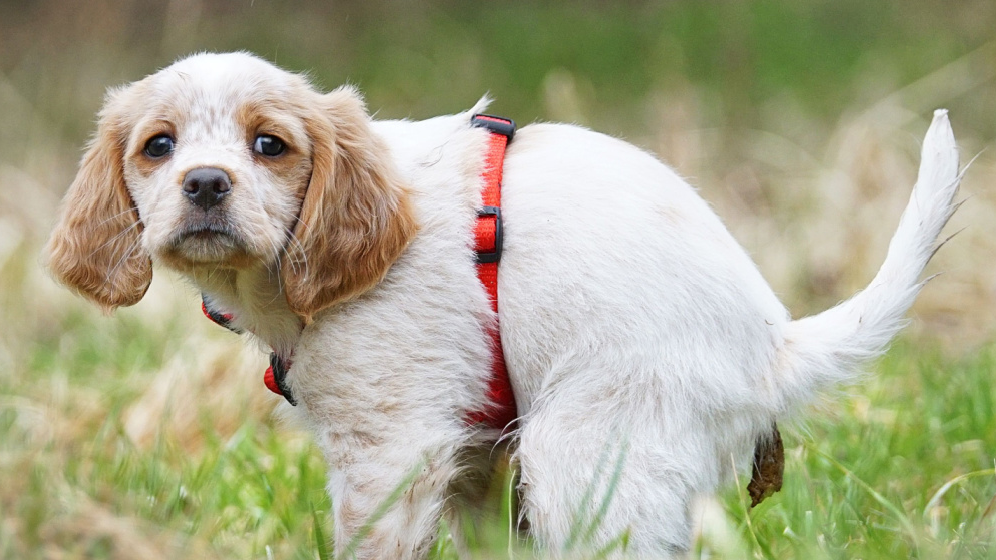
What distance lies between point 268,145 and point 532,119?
21.8 feet

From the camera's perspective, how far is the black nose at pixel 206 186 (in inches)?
110

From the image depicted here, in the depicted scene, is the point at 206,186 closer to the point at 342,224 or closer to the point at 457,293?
the point at 342,224

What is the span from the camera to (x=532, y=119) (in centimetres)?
949

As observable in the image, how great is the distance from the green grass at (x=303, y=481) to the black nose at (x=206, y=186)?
848mm

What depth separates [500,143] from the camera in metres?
3.25

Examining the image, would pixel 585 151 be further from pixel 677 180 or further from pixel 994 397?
pixel 994 397

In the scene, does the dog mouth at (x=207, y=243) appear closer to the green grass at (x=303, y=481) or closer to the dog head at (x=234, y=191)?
the dog head at (x=234, y=191)

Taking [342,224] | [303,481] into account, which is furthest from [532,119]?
[342,224]

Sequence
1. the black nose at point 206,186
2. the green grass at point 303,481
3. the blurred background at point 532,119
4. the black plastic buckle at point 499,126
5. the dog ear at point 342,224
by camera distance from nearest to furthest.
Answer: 1. the green grass at point 303,481
2. the black nose at point 206,186
3. the dog ear at point 342,224
4. the black plastic buckle at point 499,126
5. the blurred background at point 532,119

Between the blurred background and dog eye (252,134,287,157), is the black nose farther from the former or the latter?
the blurred background

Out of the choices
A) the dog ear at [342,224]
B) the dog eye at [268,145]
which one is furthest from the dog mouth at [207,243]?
the dog eye at [268,145]

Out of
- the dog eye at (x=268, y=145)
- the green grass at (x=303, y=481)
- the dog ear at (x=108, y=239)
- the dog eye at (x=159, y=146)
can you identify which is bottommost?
the green grass at (x=303, y=481)

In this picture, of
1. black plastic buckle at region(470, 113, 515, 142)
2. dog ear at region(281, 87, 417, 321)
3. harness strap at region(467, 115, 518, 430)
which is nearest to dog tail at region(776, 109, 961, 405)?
harness strap at region(467, 115, 518, 430)

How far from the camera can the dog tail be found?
303 cm
